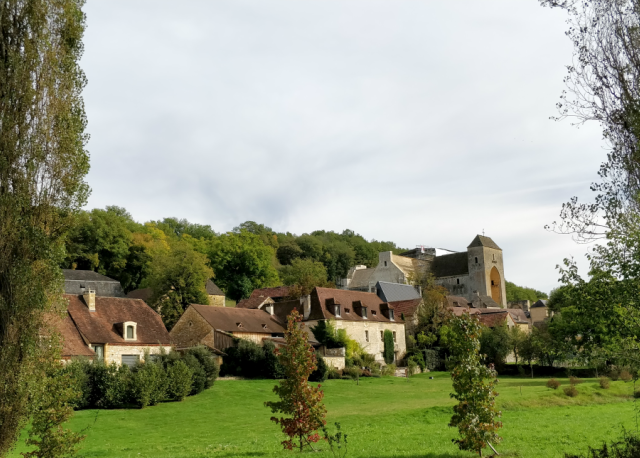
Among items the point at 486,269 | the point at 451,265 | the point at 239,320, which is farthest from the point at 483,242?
the point at 239,320

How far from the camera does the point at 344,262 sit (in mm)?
117312

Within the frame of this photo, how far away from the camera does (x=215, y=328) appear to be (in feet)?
139

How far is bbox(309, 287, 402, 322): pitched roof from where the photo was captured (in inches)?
2012

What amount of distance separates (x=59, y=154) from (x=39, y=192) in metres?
1.00

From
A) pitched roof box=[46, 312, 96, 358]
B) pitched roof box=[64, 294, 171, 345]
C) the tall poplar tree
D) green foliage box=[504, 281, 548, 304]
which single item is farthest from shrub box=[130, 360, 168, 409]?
green foliage box=[504, 281, 548, 304]

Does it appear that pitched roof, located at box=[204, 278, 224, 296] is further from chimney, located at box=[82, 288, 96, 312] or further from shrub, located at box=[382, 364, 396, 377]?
chimney, located at box=[82, 288, 96, 312]

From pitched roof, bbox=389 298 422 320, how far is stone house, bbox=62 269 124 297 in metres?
29.1

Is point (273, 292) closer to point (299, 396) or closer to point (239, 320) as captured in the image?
point (239, 320)

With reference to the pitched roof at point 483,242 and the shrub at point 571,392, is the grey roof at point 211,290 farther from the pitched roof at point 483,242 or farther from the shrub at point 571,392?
the pitched roof at point 483,242

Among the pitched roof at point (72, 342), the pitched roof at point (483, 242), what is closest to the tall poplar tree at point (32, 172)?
the pitched roof at point (72, 342)

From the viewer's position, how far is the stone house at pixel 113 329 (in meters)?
35.2

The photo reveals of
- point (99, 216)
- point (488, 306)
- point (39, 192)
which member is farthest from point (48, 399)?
point (488, 306)

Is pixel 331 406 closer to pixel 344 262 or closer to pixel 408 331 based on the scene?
pixel 408 331

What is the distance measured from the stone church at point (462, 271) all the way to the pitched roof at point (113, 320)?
51370 millimetres
